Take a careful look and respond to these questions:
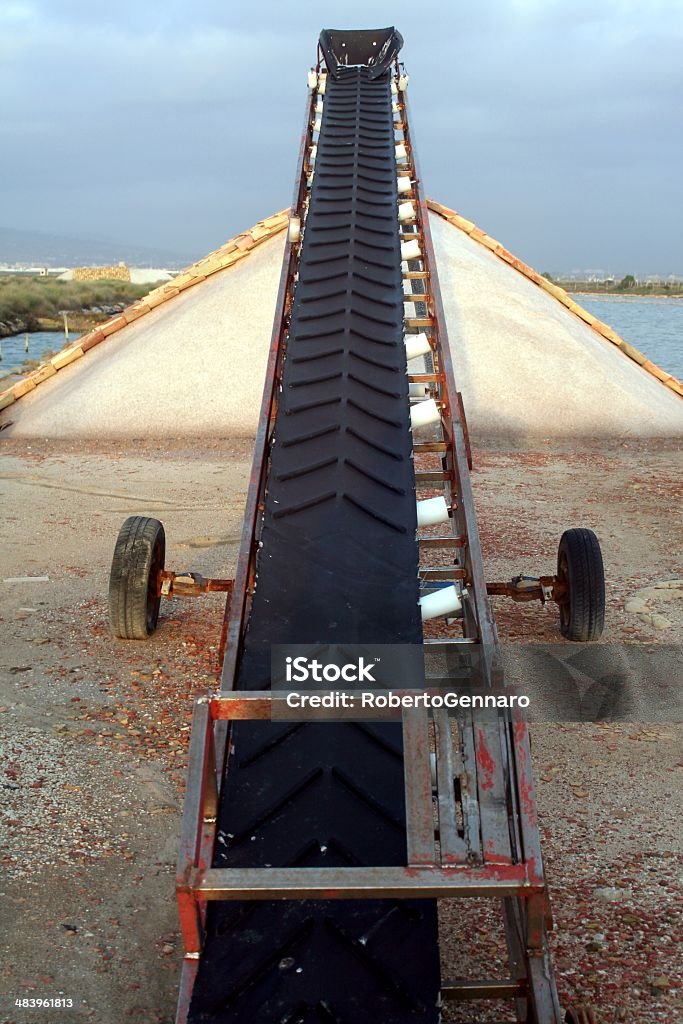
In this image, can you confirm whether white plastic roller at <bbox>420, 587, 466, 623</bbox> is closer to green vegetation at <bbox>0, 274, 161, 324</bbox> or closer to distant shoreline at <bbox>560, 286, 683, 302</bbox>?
green vegetation at <bbox>0, 274, 161, 324</bbox>

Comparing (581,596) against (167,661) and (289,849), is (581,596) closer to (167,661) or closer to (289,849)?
(167,661)

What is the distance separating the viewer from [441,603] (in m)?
5.11

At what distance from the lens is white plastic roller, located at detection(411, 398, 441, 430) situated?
6496 mm

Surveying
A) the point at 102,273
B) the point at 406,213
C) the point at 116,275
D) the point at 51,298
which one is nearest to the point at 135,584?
the point at 406,213

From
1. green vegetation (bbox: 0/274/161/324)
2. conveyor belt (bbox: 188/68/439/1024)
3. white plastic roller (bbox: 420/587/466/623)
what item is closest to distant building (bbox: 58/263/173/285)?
green vegetation (bbox: 0/274/161/324)

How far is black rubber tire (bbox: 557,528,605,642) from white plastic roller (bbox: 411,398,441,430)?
4.65 ft

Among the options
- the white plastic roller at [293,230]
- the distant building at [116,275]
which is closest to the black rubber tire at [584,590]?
the white plastic roller at [293,230]

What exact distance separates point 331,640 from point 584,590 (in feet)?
10.4

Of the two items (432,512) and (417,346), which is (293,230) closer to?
(417,346)

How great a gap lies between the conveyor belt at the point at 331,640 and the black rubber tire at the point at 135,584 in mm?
1777

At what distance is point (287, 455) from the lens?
5441mm

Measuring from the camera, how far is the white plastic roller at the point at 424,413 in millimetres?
6496

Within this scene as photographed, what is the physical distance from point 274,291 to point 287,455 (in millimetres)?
10623

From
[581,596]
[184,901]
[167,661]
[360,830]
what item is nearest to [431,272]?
[581,596]
